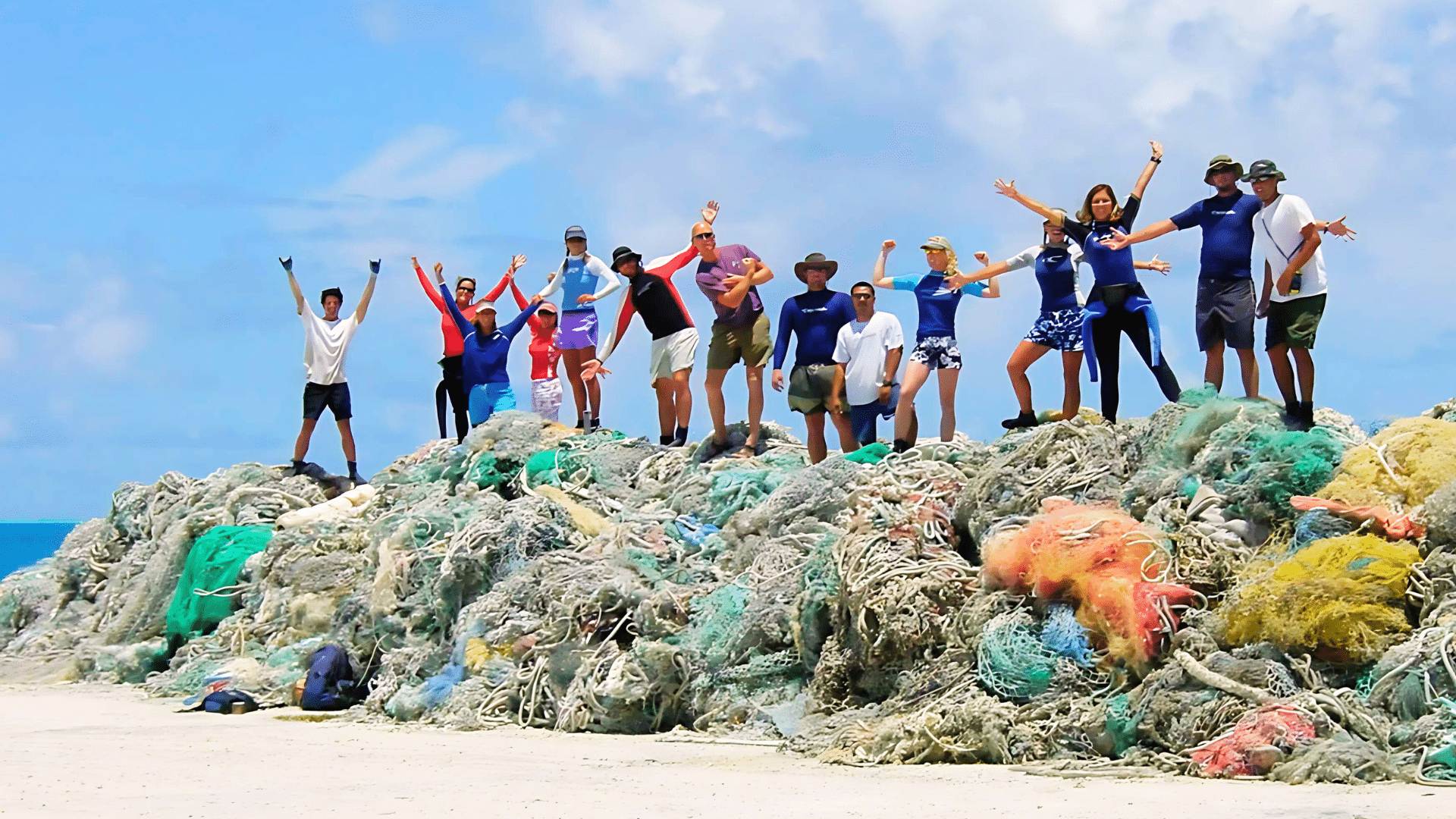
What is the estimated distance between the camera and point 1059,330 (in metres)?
11.7

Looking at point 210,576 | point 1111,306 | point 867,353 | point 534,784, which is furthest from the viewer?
point 210,576

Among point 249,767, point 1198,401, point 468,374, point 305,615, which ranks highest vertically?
point 468,374

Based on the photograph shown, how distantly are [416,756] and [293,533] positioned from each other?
5.61 meters

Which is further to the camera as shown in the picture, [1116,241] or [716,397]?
[716,397]

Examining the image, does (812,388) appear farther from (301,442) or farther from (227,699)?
(301,442)

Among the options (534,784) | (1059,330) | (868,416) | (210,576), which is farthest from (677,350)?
(534,784)

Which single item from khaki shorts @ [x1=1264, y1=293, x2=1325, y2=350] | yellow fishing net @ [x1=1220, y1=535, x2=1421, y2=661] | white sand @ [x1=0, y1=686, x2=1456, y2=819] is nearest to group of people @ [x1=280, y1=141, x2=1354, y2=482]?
khaki shorts @ [x1=1264, y1=293, x2=1325, y2=350]

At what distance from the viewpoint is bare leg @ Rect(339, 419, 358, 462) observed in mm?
15759

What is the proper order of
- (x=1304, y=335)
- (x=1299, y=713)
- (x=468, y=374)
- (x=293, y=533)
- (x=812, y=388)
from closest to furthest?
(x=1299, y=713) → (x=1304, y=335) → (x=812, y=388) → (x=293, y=533) → (x=468, y=374)

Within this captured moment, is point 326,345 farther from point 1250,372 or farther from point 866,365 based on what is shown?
point 1250,372

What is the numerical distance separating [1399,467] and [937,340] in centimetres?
394

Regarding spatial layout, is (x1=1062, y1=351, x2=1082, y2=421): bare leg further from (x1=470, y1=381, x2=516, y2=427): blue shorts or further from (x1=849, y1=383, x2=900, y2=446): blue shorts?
(x1=470, y1=381, x2=516, y2=427): blue shorts

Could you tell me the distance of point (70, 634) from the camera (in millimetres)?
15750

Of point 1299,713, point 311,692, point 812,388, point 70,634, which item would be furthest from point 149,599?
point 1299,713
